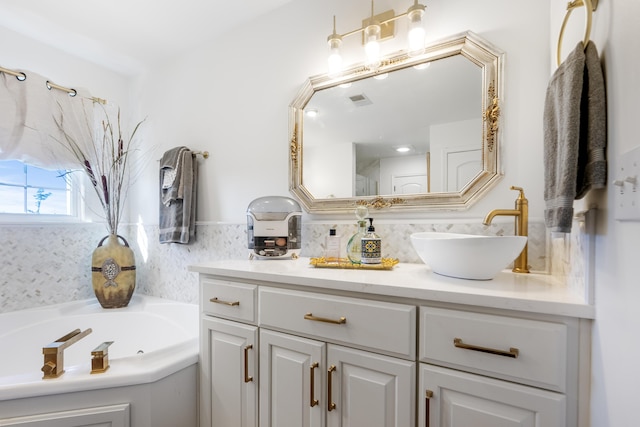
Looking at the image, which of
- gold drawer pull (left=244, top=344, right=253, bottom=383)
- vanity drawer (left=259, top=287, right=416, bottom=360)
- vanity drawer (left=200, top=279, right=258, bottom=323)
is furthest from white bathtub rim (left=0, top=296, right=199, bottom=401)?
vanity drawer (left=259, top=287, right=416, bottom=360)

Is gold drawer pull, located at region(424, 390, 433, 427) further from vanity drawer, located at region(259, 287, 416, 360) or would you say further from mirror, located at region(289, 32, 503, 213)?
mirror, located at region(289, 32, 503, 213)

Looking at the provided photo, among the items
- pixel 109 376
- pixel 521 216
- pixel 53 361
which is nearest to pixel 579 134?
pixel 521 216

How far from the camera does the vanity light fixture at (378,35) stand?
130cm

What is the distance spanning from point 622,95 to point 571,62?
0.56 feet

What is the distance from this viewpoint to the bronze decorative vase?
2098mm

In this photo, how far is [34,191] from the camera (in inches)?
82.1

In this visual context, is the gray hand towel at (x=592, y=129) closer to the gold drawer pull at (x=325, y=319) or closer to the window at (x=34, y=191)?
the gold drawer pull at (x=325, y=319)

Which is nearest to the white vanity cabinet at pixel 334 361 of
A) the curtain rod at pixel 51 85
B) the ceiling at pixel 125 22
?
the ceiling at pixel 125 22

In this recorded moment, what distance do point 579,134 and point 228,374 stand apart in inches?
56.6

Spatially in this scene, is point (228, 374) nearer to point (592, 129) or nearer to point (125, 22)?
point (592, 129)

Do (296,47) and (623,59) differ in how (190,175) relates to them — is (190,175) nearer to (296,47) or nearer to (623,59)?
(296,47)

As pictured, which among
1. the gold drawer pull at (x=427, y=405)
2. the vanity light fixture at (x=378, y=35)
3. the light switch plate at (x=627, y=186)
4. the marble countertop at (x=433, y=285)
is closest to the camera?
the light switch plate at (x=627, y=186)

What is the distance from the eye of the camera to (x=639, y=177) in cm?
47

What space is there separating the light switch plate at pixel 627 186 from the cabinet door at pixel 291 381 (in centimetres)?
87
